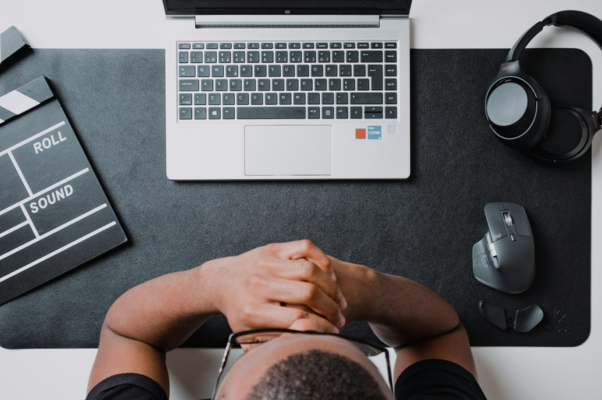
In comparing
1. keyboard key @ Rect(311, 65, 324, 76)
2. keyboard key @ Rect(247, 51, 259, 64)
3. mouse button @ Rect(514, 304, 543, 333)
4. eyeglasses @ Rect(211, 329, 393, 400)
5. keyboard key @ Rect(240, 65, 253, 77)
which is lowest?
mouse button @ Rect(514, 304, 543, 333)

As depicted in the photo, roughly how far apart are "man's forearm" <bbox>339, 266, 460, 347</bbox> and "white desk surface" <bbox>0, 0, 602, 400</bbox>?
16 centimetres

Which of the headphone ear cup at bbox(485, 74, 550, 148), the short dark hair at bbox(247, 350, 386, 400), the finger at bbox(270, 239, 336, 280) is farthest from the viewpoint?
the headphone ear cup at bbox(485, 74, 550, 148)

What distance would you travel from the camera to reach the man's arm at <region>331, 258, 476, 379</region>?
647 mm

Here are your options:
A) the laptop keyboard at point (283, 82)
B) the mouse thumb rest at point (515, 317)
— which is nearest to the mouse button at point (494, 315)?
the mouse thumb rest at point (515, 317)

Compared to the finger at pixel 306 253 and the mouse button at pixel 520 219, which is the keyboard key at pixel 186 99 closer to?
the finger at pixel 306 253

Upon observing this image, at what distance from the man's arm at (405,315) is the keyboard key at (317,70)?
35cm

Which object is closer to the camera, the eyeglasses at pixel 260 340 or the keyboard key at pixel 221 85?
the eyeglasses at pixel 260 340

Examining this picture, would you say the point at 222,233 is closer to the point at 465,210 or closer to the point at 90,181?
the point at 90,181

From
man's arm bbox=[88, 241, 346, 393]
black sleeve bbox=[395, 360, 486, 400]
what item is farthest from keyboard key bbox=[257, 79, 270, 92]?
black sleeve bbox=[395, 360, 486, 400]

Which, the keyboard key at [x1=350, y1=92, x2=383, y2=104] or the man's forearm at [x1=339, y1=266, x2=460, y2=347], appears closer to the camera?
the man's forearm at [x1=339, y1=266, x2=460, y2=347]

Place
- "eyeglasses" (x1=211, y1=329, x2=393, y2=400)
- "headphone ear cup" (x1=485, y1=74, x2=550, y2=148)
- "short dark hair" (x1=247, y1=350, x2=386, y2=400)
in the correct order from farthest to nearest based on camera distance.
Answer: "headphone ear cup" (x1=485, y1=74, x2=550, y2=148), "eyeglasses" (x1=211, y1=329, x2=393, y2=400), "short dark hair" (x1=247, y1=350, x2=386, y2=400)

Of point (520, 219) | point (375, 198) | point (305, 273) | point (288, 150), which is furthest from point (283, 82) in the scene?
point (520, 219)

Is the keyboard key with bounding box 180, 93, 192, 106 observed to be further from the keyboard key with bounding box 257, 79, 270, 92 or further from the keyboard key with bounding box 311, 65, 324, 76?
the keyboard key with bounding box 311, 65, 324, 76

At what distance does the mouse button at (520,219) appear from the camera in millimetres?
761
